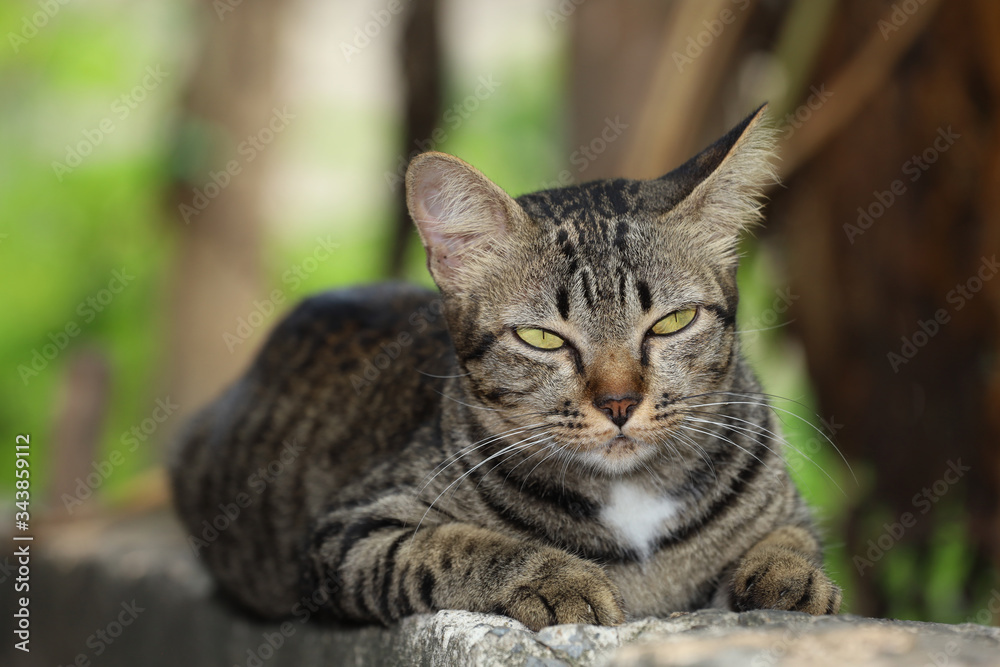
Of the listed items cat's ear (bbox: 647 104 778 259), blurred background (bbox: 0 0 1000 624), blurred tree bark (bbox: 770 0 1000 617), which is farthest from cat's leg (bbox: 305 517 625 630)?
blurred tree bark (bbox: 770 0 1000 617)

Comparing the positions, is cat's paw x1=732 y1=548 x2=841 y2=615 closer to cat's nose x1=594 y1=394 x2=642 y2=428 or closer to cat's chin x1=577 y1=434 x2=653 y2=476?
cat's chin x1=577 y1=434 x2=653 y2=476

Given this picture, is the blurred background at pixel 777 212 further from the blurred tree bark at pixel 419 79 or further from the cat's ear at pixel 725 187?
the cat's ear at pixel 725 187

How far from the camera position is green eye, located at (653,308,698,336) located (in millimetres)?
2428

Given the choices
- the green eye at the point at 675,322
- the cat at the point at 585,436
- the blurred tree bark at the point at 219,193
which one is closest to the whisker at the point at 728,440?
the cat at the point at 585,436

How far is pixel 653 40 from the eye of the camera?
5.14 meters

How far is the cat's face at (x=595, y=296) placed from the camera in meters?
2.34

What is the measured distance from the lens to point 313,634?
2982mm

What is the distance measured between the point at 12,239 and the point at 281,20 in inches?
207

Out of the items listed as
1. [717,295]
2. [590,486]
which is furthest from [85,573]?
[717,295]

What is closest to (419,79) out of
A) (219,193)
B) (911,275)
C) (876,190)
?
(219,193)

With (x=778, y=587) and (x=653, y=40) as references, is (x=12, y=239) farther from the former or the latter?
(x=778, y=587)

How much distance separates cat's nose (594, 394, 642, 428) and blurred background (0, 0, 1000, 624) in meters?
0.61

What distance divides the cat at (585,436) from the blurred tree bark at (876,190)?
211cm

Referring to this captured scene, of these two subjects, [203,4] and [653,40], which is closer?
[653,40]
